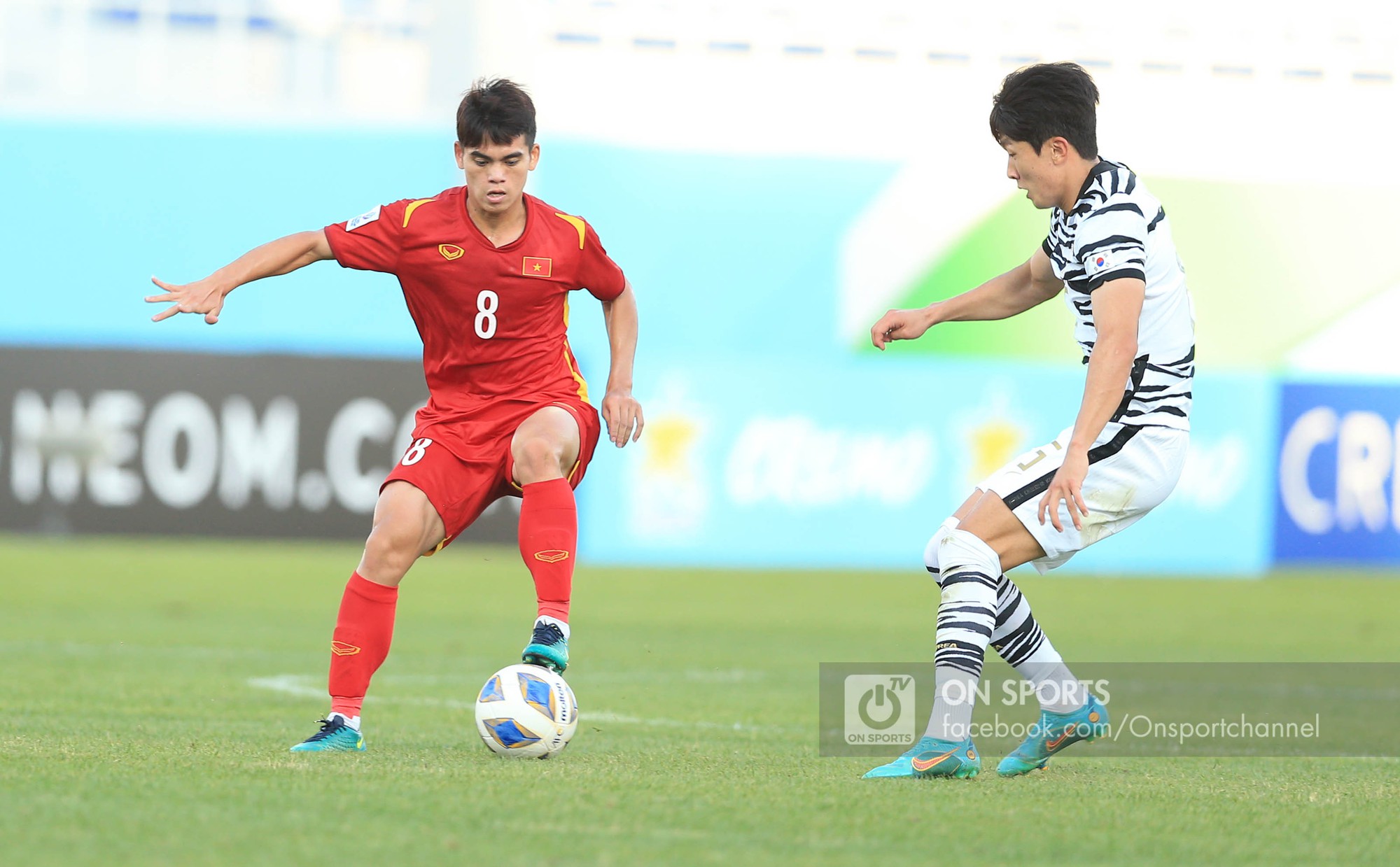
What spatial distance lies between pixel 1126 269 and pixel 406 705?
3.21 meters

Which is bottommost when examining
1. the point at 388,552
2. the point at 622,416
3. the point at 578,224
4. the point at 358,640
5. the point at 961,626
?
the point at 358,640

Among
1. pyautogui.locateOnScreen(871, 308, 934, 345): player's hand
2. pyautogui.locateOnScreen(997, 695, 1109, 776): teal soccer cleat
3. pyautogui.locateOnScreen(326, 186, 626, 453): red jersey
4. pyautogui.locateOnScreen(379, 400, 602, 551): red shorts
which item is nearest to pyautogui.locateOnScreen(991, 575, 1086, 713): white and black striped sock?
pyautogui.locateOnScreen(997, 695, 1109, 776): teal soccer cleat

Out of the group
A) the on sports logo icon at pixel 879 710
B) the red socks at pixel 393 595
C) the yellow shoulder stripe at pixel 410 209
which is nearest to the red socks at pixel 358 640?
the red socks at pixel 393 595

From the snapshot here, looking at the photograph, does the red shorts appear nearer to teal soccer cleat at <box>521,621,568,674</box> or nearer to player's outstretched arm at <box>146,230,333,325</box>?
teal soccer cleat at <box>521,621,568,674</box>

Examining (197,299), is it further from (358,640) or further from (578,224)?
(578,224)

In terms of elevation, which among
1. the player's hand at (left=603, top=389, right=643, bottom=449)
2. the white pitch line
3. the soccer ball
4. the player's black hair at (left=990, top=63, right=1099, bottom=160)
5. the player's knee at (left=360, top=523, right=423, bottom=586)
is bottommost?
the white pitch line

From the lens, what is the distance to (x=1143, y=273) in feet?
14.1

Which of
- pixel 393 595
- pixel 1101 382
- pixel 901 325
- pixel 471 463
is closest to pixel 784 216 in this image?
pixel 901 325

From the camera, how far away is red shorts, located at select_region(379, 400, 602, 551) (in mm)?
4871

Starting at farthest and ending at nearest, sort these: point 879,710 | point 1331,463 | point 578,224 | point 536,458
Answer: point 1331,463
point 879,710
point 578,224
point 536,458

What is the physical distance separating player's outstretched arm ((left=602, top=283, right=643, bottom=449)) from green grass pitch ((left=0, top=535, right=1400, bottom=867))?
90cm

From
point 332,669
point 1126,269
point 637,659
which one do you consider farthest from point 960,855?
point 637,659

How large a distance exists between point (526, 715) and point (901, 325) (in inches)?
58.7

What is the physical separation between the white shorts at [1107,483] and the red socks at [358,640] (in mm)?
1666
